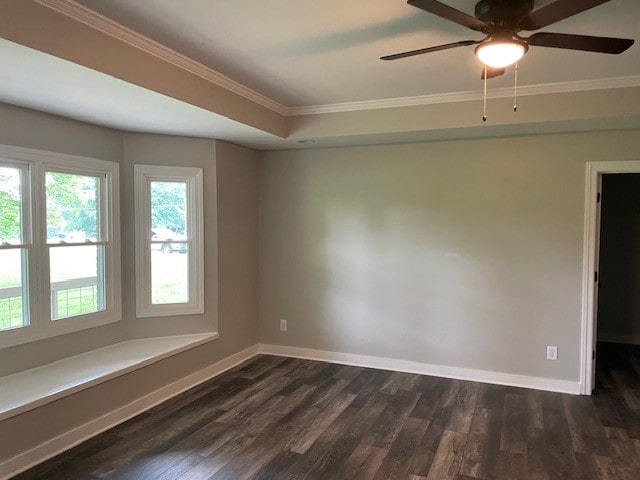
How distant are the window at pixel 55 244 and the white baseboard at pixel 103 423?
773 millimetres

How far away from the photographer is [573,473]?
Result: 8.70ft

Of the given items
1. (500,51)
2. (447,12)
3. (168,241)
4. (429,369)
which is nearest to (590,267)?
(429,369)

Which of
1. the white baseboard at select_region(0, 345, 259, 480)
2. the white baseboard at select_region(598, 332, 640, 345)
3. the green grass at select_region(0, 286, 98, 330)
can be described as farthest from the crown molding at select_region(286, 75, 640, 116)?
the white baseboard at select_region(598, 332, 640, 345)

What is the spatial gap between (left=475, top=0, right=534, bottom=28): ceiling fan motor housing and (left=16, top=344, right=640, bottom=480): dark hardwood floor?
2.48 meters

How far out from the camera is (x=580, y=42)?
79.6 inches

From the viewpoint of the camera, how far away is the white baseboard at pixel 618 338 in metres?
5.39

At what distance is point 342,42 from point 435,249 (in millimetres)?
2343

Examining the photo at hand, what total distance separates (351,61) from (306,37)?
1.53 feet

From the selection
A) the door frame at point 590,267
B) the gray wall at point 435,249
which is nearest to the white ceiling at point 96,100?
the gray wall at point 435,249

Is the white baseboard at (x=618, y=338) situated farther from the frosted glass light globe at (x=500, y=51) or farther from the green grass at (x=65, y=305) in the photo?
the green grass at (x=65, y=305)

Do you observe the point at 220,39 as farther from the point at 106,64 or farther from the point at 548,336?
the point at 548,336

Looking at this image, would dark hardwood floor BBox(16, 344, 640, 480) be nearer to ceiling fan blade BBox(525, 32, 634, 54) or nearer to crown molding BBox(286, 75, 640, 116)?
ceiling fan blade BBox(525, 32, 634, 54)

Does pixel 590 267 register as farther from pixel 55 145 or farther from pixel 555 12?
pixel 55 145

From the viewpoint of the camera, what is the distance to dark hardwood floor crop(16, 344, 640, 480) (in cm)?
269
